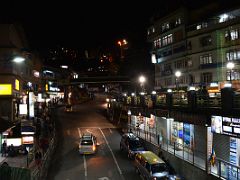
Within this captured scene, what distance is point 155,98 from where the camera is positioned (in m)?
31.8

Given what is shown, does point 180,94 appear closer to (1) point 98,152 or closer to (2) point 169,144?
(2) point 169,144

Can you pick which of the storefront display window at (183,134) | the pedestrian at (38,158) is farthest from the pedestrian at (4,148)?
the storefront display window at (183,134)

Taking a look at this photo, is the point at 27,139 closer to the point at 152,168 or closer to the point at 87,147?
the point at 87,147

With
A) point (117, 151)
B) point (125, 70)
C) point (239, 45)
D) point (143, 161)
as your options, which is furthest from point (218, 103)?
point (125, 70)

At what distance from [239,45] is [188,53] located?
10752mm

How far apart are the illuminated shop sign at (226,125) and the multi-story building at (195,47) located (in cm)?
1347

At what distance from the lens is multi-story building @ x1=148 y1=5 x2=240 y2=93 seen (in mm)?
40438

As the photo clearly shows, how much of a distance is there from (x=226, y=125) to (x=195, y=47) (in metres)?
31.3

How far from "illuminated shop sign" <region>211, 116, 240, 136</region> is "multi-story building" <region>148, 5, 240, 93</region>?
13.5 metres

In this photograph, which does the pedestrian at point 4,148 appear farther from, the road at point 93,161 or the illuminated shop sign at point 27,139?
the road at point 93,161

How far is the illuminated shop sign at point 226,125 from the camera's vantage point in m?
16.9

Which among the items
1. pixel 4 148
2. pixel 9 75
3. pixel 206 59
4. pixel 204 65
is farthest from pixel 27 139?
pixel 206 59

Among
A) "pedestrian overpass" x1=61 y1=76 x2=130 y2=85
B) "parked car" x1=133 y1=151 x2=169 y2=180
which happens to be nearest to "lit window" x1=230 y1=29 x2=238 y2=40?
"parked car" x1=133 y1=151 x2=169 y2=180

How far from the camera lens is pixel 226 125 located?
699 inches
